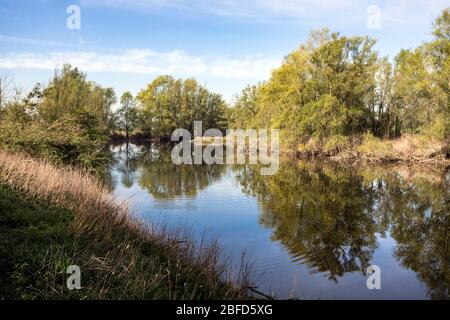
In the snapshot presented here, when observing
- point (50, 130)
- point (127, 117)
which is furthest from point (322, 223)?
point (127, 117)

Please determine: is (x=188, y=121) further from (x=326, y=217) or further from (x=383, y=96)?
(x=326, y=217)

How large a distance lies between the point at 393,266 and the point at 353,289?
2.19 metres

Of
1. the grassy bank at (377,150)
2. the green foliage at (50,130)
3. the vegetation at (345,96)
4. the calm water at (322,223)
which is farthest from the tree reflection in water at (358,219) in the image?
the vegetation at (345,96)

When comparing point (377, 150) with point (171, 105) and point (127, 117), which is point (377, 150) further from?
point (127, 117)

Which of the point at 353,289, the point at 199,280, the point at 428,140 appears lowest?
the point at 353,289

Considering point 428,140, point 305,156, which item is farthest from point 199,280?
point 305,156

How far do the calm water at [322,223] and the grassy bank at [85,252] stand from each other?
1989 millimetres

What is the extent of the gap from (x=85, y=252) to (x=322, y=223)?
31.1ft

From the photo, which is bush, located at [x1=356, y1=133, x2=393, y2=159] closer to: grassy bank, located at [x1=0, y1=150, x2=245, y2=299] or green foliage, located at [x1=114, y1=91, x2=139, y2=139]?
grassy bank, located at [x1=0, y1=150, x2=245, y2=299]

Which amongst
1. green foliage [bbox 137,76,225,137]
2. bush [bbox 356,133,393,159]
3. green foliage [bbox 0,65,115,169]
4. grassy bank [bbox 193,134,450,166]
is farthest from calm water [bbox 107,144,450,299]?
green foliage [bbox 137,76,225,137]

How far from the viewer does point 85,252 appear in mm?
7500

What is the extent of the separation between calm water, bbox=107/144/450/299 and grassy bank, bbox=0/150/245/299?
6.53 feet

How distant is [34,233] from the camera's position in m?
7.71
